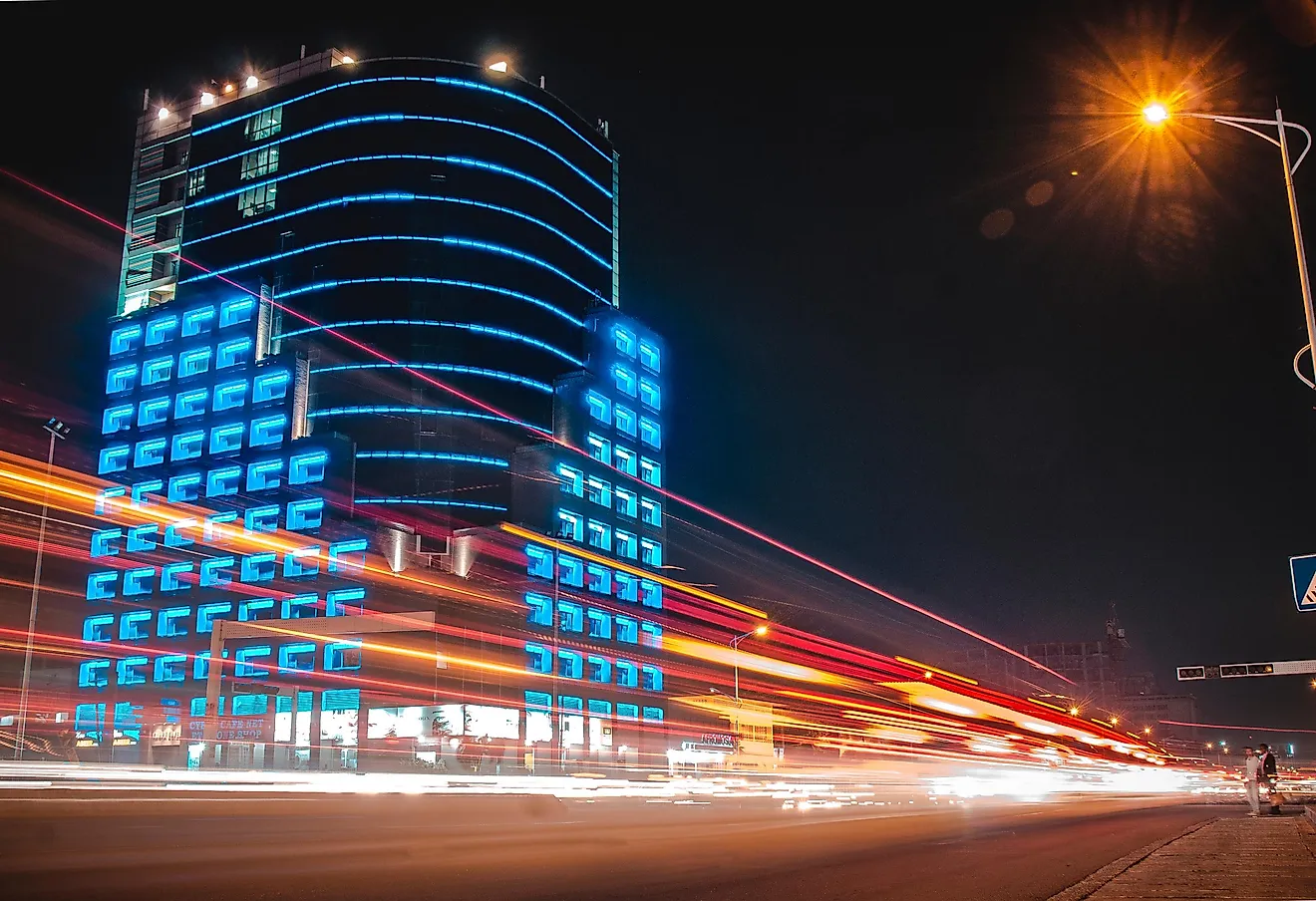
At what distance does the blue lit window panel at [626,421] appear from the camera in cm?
9131

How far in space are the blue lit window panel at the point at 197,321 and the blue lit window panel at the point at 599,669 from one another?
128 ft

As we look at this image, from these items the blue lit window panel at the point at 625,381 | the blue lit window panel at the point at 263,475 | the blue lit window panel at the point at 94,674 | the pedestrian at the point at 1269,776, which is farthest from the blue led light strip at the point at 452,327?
the pedestrian at the point at 1269,776

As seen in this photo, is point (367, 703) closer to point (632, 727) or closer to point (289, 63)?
point (632, 727)

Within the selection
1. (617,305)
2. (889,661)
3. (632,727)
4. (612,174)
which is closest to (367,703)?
(632,727)

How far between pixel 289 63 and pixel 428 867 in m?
97.8

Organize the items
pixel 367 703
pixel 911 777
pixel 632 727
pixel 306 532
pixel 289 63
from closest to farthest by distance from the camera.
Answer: pixel 911 777
pixel 367 703
pixel 306 532
pixel 632 727
pixel 289 63

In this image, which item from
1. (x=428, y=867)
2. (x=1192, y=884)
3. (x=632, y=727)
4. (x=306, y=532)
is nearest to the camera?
(x=1192, y=884)

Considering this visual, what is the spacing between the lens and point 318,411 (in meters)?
81.2

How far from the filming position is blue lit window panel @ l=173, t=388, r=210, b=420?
8612 cm

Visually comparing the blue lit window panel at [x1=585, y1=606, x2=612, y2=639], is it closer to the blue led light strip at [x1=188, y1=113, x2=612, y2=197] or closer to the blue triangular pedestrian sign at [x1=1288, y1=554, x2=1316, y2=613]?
the blue led light strip at [x1=188, y1=113, x2=612, y2=197]

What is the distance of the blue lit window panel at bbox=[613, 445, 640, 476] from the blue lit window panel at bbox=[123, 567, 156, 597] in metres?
35.3

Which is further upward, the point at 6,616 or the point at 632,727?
the point at 6,616

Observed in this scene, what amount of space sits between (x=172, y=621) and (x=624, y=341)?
39930 millimetres

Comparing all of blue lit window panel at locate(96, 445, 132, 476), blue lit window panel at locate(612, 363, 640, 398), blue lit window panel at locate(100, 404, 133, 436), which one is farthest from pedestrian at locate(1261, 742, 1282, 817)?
blue lit window panel at locate(100, 404, 133, 436)
